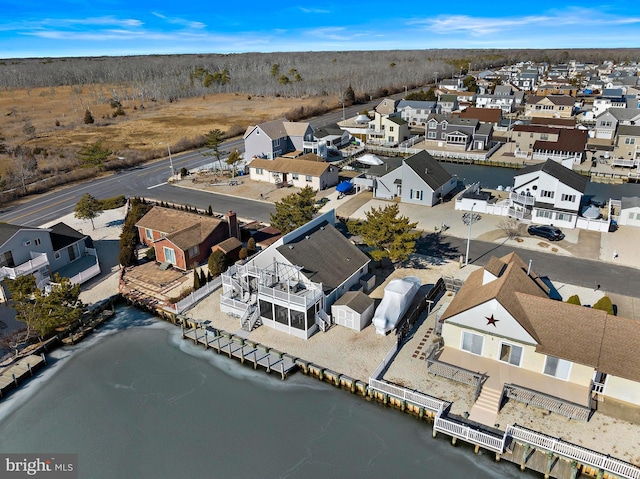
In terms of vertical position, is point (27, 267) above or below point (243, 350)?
above

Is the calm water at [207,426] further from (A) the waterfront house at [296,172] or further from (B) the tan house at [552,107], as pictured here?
(B) the tan house at [552,107]

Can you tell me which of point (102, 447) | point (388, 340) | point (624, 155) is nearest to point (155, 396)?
point (102, 447)

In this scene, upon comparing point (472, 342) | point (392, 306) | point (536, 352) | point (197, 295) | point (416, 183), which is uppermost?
point (416, 183)

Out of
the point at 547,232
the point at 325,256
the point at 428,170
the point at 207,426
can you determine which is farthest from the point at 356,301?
the point at 428,170

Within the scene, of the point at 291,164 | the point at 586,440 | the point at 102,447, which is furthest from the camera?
the point at 291,164

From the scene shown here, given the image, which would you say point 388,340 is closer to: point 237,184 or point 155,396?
point 155,396

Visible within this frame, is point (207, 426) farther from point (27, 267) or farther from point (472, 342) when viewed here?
point (27, 267)

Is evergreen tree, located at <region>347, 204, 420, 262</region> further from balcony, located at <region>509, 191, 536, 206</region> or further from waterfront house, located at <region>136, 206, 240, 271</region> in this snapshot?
balcony, located at <region>509, 191, 536, 206</region>

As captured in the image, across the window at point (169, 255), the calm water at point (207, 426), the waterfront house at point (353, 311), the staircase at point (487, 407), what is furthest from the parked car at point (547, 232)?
the window at point (169, 255)
